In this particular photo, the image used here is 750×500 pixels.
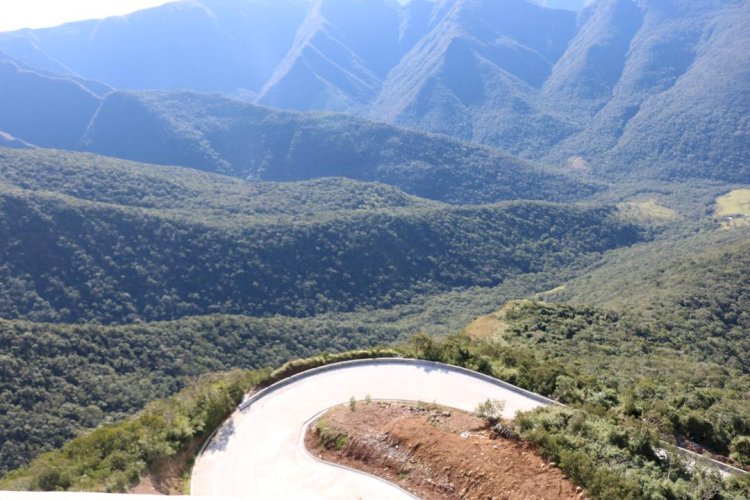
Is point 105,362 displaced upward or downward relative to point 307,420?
upward

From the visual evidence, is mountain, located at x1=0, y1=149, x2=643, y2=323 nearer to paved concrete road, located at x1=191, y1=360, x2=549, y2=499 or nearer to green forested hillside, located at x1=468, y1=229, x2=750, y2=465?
green forested hillside, located at x1=468, y1=229, x2=750, y2=465

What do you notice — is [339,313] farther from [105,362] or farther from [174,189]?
[174,189]

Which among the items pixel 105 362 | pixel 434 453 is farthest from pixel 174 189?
pixel 434 453

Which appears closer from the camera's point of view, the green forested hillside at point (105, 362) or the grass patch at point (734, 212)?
the green forested hillside at point (105, 362)

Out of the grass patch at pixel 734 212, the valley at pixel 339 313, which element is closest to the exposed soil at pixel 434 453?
the valley at pixel 339 313

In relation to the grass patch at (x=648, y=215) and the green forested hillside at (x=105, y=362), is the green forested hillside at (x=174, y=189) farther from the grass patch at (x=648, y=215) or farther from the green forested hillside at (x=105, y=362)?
the grass patch at (x=648, y=215)
